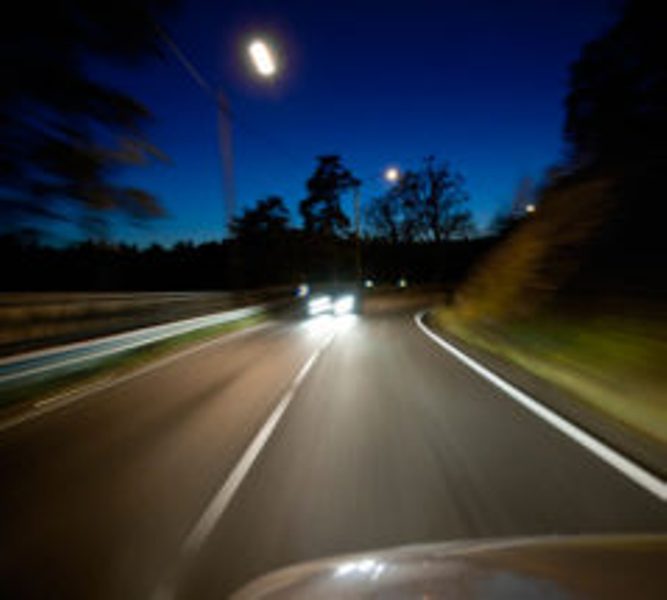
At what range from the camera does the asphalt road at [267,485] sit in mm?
2861

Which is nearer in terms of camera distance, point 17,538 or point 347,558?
point 347,558

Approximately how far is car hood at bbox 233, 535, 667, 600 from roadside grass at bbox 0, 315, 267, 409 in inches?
275

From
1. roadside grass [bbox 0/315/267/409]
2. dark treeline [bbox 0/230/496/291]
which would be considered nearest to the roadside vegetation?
roadside grass [bbox 0/315/267/409]

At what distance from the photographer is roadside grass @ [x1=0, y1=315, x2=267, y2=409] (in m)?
7.61

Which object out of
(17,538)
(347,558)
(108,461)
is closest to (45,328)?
(108,461)

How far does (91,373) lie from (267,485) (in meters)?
7.71

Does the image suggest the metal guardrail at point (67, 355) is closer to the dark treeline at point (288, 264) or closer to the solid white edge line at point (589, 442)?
the solid white edge line at point (589, 442)

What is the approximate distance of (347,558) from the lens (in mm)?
2115

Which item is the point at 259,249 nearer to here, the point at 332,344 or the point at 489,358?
the point at 332,344

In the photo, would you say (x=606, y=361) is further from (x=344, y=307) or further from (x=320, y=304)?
(x=320, y=304)

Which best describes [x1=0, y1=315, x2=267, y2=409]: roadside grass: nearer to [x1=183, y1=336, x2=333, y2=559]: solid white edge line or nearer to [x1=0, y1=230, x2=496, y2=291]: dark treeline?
[x1=183, y1=336, x2=333, y2=559]: solid white edge line

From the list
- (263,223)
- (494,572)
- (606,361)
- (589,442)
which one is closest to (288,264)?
(263,223)

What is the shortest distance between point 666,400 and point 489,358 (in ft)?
14.7

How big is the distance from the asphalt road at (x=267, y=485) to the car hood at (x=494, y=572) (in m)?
0.85
